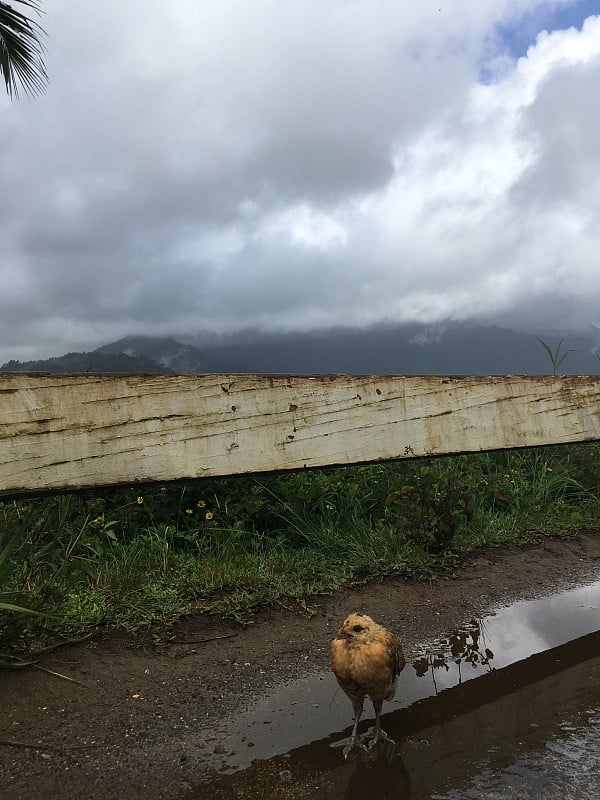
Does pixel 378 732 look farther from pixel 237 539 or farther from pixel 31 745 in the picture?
pixel 237 539

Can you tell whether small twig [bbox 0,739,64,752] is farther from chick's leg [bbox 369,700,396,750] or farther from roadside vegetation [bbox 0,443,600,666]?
chick's leg [bbox 369,700,396,750]

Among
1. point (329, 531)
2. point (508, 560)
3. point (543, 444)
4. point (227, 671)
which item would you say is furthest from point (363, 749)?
point (543, 444)

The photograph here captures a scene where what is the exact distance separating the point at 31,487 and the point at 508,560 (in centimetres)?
250

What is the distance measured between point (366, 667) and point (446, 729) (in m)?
0.30

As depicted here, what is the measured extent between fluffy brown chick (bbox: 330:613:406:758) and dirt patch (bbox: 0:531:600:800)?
0.38 m

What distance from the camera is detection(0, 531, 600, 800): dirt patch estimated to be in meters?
1.61

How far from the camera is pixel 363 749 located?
1699 mm

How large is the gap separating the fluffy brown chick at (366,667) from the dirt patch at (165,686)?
0.38m

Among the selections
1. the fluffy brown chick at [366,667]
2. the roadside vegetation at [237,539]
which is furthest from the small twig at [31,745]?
the fluffy brown chick at [366,667]

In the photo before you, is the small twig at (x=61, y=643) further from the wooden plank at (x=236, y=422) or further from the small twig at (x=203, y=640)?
the wooden plank at (x=236, y=422)

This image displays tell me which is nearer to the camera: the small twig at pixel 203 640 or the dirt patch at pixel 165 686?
the dirt patch at pixel 165 686

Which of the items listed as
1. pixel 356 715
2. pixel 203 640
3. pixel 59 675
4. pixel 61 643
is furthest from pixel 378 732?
pixel 61 643

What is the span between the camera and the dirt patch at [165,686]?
1608 mm

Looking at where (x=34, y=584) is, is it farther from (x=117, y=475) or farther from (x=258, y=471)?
(x=258, y=471)
